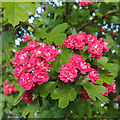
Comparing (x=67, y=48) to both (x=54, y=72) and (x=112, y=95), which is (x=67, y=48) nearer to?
(x=54, y=72)

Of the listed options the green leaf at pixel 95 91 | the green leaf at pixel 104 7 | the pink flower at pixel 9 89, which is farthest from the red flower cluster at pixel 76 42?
the pink flower at pixel 9 89

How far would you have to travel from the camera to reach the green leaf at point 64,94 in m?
0.79

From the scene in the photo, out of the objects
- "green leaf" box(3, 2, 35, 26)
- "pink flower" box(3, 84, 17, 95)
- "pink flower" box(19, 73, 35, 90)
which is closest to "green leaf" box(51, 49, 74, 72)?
"pink flower" box(19, 73, 35, 90)

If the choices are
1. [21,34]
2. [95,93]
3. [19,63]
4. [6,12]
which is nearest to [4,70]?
[21,34]

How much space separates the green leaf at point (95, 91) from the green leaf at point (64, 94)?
0.29 ft

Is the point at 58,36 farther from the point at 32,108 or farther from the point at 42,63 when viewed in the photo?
the point at 32,108

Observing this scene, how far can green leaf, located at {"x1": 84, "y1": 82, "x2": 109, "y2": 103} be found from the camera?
787mm

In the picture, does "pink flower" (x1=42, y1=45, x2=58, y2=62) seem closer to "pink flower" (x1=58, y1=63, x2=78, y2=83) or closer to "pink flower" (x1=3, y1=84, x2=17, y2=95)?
"pink flower" (x1=58, y1=63, x2=78, y2=83)

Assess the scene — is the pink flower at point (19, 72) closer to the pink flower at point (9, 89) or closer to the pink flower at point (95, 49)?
the pink flower at point (95, 49)

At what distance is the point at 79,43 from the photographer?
0.92 meters

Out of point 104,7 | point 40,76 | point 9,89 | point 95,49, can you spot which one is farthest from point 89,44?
point 9,89

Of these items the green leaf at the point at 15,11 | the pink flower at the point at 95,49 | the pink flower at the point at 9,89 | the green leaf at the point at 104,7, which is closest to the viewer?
the green leaf at the point at 15,11

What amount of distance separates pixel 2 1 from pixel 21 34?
3.61ft

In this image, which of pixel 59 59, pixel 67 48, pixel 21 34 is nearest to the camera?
pixel 59 59
